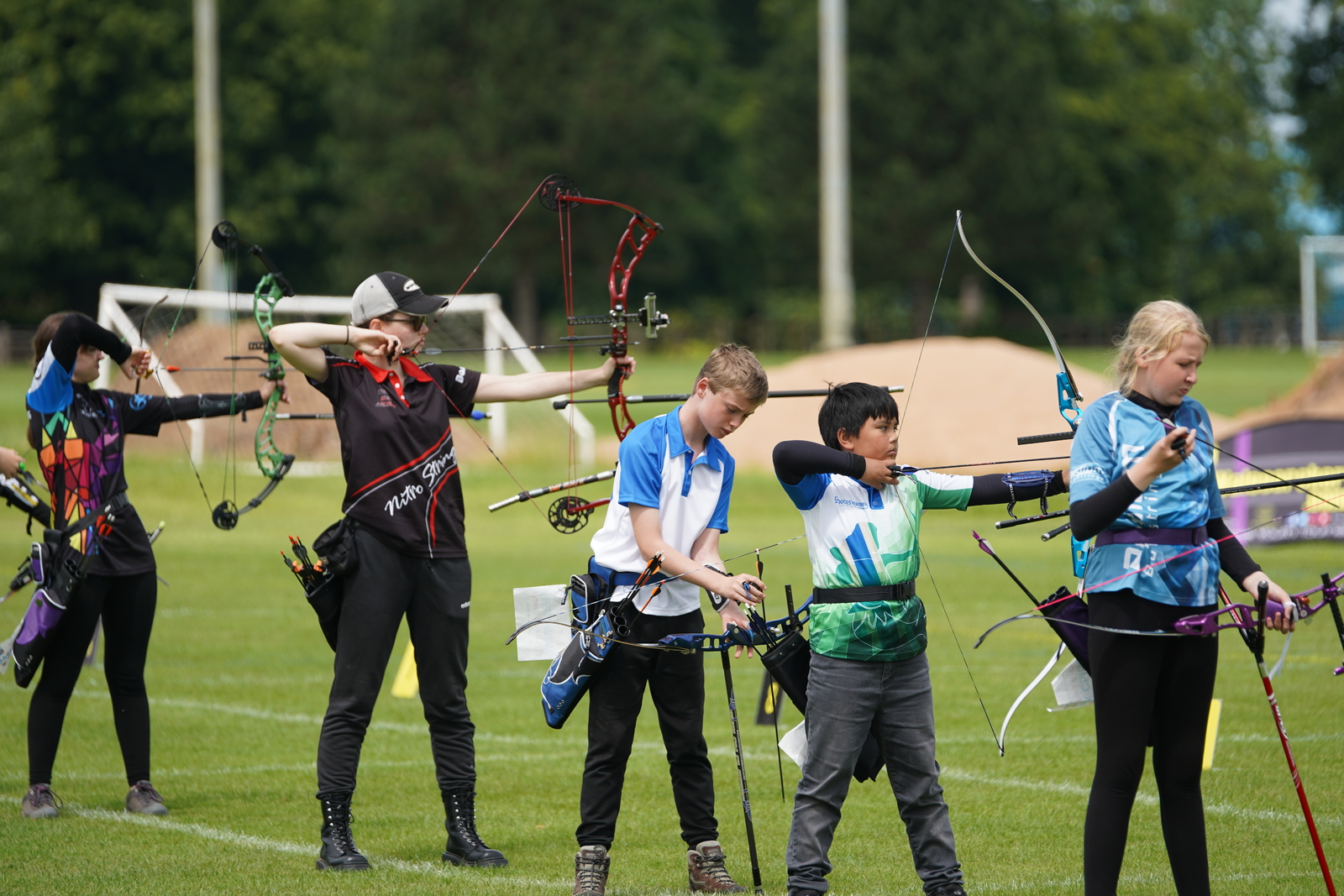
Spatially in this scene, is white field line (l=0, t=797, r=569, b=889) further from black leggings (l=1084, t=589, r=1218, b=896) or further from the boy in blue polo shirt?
black leggings (l=1084, t=589, r=1218, b=896)

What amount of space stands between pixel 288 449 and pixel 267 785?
50.8ft

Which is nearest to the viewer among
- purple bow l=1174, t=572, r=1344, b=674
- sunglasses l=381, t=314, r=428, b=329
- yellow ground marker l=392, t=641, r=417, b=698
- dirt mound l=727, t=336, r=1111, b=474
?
purple bow l=1174, t=572, r=1344, b=674

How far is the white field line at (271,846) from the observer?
5293 mm

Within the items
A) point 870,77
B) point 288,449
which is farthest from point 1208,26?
point 288,449

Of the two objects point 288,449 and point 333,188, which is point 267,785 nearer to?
point 288,449

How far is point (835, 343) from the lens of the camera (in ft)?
84.8

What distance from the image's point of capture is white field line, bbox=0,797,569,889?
5.29 m

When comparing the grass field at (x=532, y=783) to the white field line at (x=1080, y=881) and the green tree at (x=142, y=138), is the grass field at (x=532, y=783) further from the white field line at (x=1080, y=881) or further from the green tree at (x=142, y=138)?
the green tree at (x=142, y=138)

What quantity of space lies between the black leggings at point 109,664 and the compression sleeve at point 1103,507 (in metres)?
3.79

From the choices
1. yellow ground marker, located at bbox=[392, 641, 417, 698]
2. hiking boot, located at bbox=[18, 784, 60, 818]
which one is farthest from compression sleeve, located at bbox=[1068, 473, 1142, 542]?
yellow ground marker, located at bbox=[392, 641, 417, 698]

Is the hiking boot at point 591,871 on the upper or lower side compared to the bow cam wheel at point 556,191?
lower

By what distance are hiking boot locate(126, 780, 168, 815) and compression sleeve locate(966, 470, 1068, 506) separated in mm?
3515

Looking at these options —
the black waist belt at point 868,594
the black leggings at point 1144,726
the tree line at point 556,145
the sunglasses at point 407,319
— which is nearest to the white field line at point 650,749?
the black leggings at point 1144,726

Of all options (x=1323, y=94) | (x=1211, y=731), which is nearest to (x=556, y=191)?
(x=1211, y=731)
